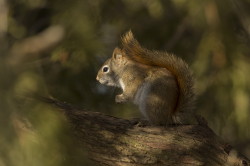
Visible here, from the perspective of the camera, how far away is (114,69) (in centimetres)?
270

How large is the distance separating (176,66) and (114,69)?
485mm

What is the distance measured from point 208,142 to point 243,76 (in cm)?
35

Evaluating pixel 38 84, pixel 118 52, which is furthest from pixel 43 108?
pixel 118 52

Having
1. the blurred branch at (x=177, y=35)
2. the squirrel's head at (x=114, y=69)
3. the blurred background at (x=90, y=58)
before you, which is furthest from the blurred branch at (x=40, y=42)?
the blurred branch at (x=177, y=35)

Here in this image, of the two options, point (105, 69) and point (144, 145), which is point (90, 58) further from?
point (144, 145)

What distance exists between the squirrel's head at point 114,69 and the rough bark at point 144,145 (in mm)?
632

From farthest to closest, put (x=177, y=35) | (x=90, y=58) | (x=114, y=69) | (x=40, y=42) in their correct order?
(x=177, y=35) < (x=114, y=69) < (x=90, y=58) < (x=40, y=42)

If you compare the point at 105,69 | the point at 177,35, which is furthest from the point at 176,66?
the point at 177,35

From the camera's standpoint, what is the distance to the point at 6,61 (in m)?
0.96

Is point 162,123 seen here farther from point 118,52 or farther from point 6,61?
point 6,61

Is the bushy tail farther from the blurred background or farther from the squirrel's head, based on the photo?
the squirrel's head

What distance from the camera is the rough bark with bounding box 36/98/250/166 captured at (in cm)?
196

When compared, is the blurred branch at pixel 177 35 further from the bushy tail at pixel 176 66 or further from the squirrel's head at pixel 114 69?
the bushy tail at pixel 176 66

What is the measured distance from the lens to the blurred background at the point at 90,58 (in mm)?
993
